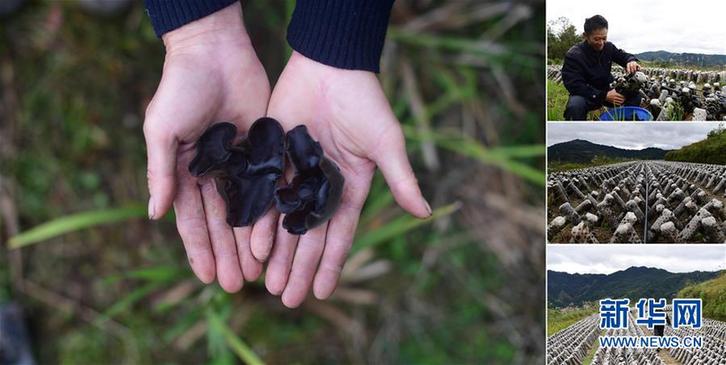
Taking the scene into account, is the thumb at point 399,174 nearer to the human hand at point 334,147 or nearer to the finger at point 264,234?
the human hand at point 334,147

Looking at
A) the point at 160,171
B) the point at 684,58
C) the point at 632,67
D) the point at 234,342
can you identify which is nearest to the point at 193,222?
the point at 160,171

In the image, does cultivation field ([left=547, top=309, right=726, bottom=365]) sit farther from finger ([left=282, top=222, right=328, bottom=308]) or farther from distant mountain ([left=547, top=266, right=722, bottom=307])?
finger ([left=282, top=222, right=328, bottom=308])

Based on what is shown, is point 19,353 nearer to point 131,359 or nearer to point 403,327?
point 131,359

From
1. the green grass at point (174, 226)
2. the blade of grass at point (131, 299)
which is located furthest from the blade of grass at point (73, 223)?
the blade of grass at point (131, 299)

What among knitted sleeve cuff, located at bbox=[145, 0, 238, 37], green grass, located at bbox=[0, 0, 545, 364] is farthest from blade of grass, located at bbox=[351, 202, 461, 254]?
knitted sleeve cuff, located at bbox=[145, 0, 238, 37]

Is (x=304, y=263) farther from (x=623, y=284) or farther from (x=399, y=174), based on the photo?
(x=623, y=284)

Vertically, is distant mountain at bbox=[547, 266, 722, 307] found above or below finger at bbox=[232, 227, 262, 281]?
below
